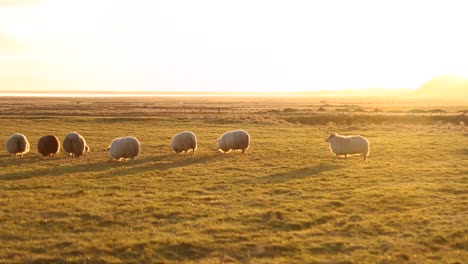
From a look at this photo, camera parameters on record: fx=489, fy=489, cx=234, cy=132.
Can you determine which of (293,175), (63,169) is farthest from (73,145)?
(293,175)

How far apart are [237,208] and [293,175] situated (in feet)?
19.8

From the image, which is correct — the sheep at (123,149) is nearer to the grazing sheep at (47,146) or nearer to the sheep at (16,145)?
the grazing sheep at (47,146)

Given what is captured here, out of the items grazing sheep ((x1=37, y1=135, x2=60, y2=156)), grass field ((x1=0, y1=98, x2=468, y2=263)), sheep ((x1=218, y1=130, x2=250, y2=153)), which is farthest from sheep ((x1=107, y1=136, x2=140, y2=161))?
sheep ((x1=218, y1=130, x2=250, y2=153))

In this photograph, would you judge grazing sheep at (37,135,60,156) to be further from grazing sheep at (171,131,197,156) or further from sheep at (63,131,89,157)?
grazing sheep at (171,131,197,156)

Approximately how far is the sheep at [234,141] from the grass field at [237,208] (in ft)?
2.35

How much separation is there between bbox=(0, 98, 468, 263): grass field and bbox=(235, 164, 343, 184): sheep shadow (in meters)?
0.05

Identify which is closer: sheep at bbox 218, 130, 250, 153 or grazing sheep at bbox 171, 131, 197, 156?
grazing sheep at bbox 171, 131, 197, 156

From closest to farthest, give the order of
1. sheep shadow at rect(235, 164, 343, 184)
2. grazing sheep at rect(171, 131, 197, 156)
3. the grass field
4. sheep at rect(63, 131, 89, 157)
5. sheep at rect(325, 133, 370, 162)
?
the grass field < sheep shadow at rect(235, 164, 343, 184) < sheep at rect(325, 133, 370, 162) < sheep at rect(63, 131, 89, 157) < grazing sheep at rect(171, 131, 197, 156)

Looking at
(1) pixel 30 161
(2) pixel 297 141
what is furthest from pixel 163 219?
(2) pixel 297 141

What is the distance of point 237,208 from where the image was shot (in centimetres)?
1483

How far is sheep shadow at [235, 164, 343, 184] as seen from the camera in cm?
1905

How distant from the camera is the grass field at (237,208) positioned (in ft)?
36.9

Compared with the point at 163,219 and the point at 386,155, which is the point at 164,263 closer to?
the point at 163,219

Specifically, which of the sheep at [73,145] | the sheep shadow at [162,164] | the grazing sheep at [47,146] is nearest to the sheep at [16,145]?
the grazing sheep at [47,146]
